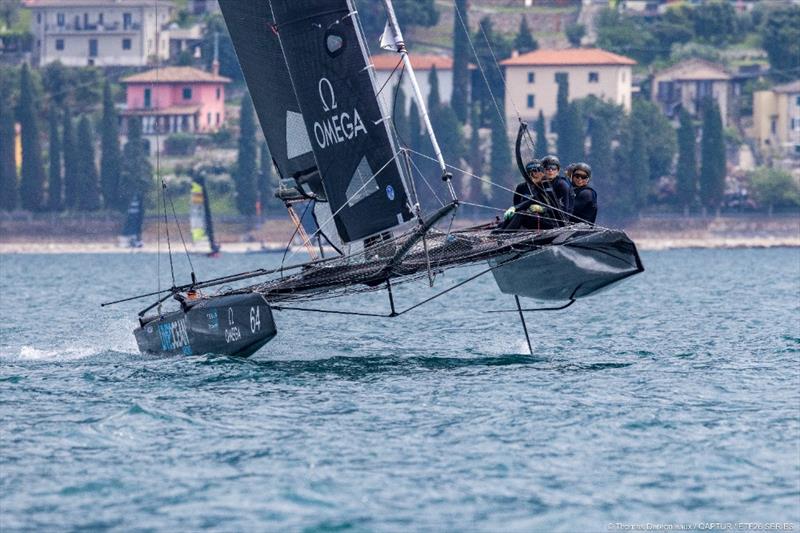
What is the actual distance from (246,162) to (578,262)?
305ft

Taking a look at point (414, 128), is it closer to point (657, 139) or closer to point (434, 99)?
point (434, 99)

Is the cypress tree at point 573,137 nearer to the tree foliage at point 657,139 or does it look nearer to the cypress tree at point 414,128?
the tree foliage at point 657,139

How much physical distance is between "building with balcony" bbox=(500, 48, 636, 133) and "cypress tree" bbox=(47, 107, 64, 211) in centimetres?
3244

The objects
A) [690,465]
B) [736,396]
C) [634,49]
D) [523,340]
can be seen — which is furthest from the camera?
[634,49]

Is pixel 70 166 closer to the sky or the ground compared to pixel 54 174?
closer to the sky

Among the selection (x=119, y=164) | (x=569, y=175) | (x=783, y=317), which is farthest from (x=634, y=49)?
(x=569, y=175)

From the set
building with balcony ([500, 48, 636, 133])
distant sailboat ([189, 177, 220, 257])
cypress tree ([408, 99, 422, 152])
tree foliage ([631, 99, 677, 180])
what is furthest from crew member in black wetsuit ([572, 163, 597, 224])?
building with balcony ([500, 48, 636, 133])

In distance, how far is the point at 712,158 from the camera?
111062 mm

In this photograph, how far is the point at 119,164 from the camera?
114m

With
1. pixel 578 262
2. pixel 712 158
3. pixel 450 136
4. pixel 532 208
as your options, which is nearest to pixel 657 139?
pixel 712 158

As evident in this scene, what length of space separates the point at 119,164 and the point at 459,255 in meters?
95.8

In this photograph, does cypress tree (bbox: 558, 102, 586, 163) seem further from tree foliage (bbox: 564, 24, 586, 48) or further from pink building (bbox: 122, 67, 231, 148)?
tree foliage (bbox: 564, 24, 586, 48)

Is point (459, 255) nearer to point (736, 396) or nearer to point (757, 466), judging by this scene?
point (736, 396)

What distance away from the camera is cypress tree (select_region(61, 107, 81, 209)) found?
365 ft
